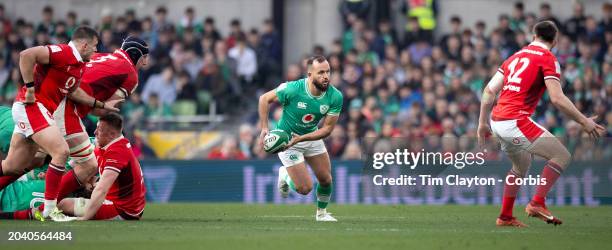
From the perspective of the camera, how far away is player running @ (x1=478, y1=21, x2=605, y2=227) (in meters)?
12.8

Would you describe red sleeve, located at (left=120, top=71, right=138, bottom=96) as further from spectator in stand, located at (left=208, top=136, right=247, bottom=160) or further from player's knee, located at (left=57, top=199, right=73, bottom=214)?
spectator in stand, located at (left=208, top=136, right=247, bottom=160)

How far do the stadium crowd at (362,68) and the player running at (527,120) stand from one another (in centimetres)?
808

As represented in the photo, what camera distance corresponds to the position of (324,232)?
11953 millimetres

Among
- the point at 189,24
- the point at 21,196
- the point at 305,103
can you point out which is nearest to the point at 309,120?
the point at 305,103

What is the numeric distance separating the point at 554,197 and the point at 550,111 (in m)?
4.36

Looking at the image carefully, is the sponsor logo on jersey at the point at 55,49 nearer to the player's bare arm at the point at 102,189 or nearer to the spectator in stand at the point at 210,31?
the player's bare arm at the point at 102,189

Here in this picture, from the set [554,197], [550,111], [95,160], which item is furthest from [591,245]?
[550,111]

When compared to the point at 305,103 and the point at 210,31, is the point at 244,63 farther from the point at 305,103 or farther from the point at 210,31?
the point at 305,103

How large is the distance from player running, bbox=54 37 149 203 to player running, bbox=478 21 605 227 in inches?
169

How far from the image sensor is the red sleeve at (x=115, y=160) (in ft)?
42.0

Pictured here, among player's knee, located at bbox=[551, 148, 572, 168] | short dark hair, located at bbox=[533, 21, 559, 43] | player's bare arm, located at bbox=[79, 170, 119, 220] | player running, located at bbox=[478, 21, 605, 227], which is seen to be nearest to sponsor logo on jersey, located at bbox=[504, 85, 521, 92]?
player running, located at bbox=[478, 21, 605, 227]

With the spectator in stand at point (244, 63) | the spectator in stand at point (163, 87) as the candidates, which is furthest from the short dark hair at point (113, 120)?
the spectator in stand at point (244, 63)

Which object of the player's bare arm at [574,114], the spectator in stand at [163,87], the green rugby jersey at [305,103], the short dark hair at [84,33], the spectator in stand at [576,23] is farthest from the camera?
the spectator in stand at [163,87]

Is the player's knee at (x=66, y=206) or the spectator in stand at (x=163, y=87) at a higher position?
the player's knee at (x=66, y=206)
